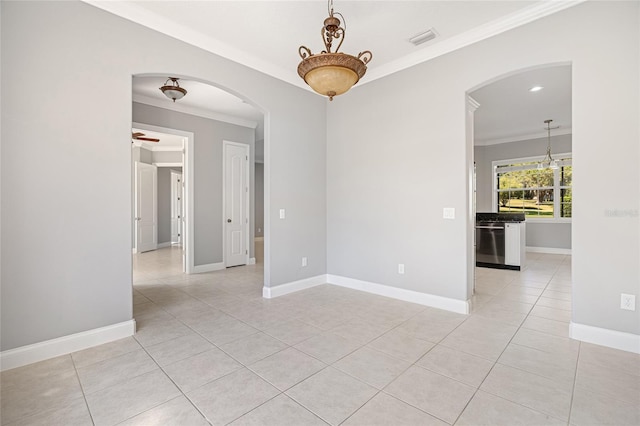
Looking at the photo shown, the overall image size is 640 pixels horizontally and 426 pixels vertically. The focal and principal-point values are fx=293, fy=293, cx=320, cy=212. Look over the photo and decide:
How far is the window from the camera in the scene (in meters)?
7.57

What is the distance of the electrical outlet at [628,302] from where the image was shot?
2.43m

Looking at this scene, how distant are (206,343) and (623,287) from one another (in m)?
3.61

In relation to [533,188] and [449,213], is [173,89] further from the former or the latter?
[533,188]

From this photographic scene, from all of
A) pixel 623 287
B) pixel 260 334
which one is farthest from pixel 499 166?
pixel 260 334

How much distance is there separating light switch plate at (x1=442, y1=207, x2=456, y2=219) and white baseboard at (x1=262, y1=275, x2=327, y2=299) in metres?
2.11

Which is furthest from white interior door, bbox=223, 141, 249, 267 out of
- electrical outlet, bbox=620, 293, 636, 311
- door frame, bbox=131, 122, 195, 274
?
electrical outlet, bbox=620, 293, 636, 311

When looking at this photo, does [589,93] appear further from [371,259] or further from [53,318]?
[53,318]

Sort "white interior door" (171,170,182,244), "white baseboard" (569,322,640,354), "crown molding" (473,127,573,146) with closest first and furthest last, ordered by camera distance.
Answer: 1. "white baseboard" (569,322,640,354)
2. "crown molding" (473,127,573,146)
3. "white interior door" (171,170,182,244)

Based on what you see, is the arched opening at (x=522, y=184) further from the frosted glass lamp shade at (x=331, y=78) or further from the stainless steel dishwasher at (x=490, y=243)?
the frosted glass lamp shade at (x=331, y=78)

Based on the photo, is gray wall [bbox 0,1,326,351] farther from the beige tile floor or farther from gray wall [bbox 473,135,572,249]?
gray wall [bbox 473,135,572,249]

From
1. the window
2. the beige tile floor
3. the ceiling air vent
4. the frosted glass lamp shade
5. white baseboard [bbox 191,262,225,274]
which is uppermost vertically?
the ceiling air vent

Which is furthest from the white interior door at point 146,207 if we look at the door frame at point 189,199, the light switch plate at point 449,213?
the light switch plate at point 449,213

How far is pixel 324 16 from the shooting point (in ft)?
9.57

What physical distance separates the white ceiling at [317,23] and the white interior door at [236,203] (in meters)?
2.68
